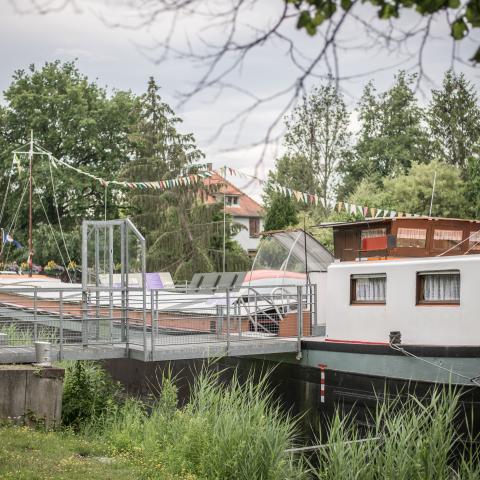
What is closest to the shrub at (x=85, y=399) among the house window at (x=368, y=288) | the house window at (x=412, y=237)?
the house window at (x=368, y=288)

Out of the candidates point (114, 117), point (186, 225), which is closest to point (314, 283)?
point (186, 225)

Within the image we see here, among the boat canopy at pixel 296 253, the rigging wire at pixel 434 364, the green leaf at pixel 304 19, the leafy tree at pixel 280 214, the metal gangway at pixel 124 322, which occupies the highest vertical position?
the leafy tree at pixel 280 214

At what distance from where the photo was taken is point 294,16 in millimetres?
4074

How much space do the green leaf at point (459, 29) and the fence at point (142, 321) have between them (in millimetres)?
10352

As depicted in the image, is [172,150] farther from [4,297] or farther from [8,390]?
[8,390]

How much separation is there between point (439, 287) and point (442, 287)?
2.3 inches

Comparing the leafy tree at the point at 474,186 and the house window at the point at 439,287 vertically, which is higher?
the leafy tree at the point at 474,186

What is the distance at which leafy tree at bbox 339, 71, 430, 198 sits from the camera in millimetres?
50000

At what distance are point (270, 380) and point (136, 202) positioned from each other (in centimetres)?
2528

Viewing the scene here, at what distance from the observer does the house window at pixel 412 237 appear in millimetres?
16797

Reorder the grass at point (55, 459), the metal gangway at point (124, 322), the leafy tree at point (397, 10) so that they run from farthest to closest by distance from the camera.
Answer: the metal gangway at point (124, 322) < the grass at point (55, 459) < the leafy tree at point (397, 10)

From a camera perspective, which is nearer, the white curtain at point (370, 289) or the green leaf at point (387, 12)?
the green leaf at point (387, 12)

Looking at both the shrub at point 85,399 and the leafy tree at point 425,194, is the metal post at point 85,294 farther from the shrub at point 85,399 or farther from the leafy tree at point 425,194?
the leafy tree at point 425,194

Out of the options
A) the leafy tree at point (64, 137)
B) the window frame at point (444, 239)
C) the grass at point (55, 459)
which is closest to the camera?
the grass at point (55, 459)
